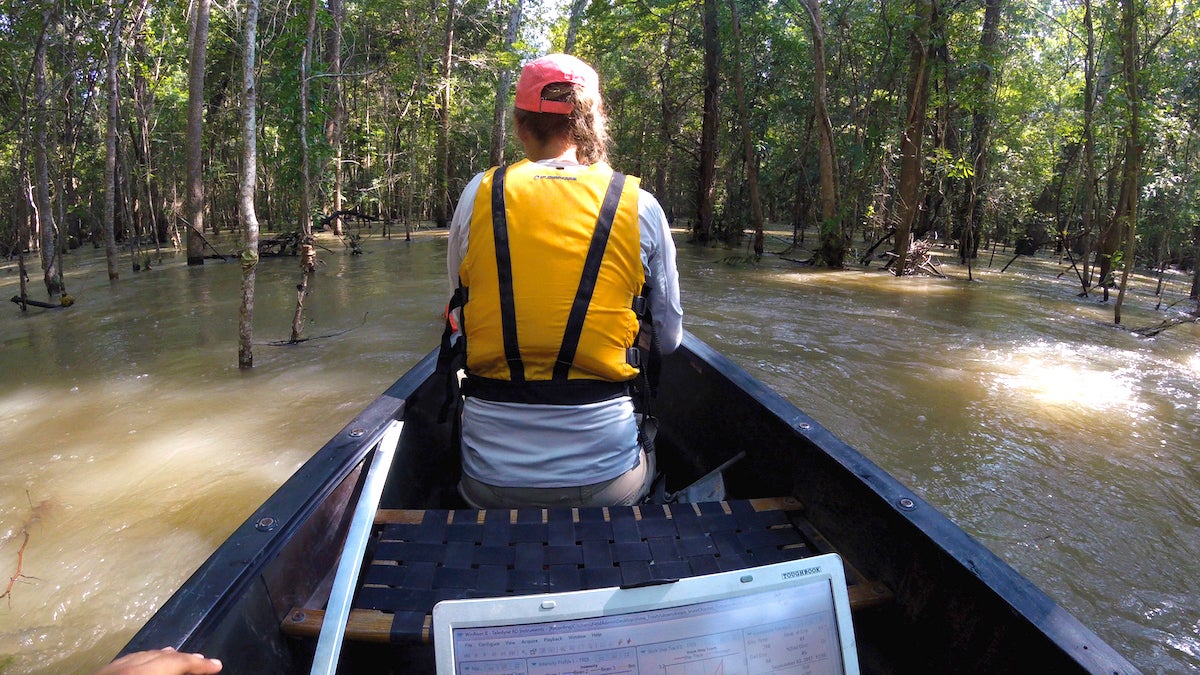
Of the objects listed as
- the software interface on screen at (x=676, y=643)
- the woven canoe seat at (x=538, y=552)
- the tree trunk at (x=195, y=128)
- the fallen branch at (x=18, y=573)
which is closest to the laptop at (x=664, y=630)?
the software interface on screen at (x=676, y=643)

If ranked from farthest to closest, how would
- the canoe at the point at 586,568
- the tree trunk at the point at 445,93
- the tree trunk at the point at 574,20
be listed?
1. the tree trunk at the point at 574,20
2. the tree trunk at the point at 445,93
3. the canoe at the point at 586,568

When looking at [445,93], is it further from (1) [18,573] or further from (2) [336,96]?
(1) [18,573]

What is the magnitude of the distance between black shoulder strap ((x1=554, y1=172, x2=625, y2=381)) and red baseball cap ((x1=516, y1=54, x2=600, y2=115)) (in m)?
0.34

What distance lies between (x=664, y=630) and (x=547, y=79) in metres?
1.55

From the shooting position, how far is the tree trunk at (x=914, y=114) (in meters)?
9.67

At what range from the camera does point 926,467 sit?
165 inches

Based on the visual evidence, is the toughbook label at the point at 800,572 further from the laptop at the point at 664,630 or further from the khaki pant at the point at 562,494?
the khaki pant at the point at 562,494

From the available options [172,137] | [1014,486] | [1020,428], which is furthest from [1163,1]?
[172,137]

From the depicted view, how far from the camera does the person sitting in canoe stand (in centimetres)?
188

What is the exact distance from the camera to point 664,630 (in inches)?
45.5

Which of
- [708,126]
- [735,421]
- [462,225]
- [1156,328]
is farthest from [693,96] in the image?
[462,225]

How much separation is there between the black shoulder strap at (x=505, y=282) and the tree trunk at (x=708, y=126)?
14257 millimetres

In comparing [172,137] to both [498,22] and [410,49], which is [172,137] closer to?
[410,49]

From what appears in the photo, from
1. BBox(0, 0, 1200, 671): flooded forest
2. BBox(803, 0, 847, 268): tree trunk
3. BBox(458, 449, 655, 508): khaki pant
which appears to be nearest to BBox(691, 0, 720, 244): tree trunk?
BBox(0, 0, 1200, 671): flooded forest
